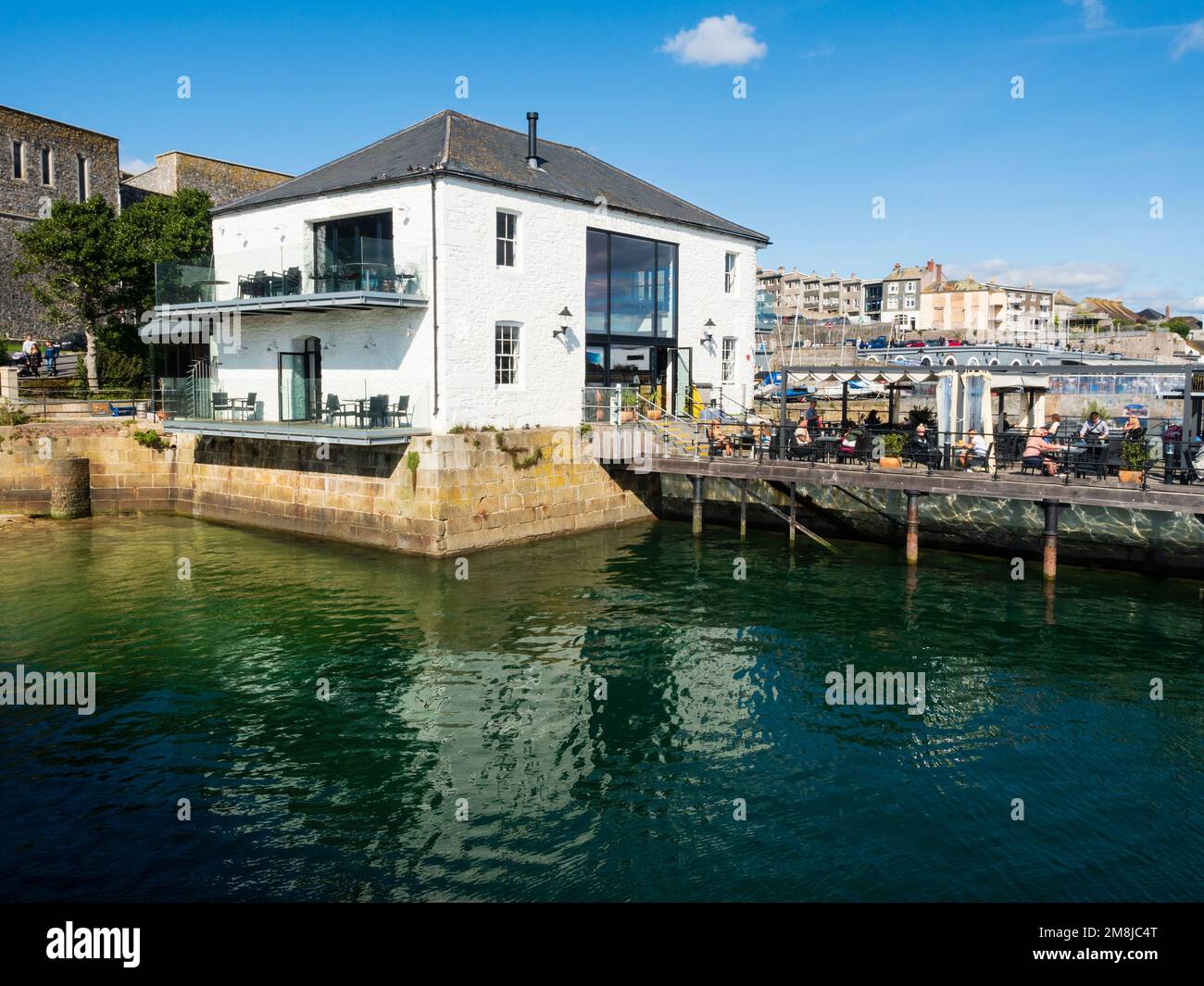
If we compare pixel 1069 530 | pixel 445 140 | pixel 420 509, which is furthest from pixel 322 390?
pixel 1069 530

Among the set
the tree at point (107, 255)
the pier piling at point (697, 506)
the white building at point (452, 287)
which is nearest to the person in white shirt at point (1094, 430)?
the pier piling at point (697, 506)

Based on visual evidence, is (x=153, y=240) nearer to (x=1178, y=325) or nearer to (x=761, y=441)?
(x=761, y=441)

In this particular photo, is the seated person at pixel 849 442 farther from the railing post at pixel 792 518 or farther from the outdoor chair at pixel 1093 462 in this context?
the outdoor chair at pixel 1093 462

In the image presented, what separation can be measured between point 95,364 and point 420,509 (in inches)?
883

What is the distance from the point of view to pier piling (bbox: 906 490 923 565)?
21.5 m

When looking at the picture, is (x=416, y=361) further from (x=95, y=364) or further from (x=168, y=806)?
(x=95, y=364)

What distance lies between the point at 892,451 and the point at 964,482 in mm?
3261

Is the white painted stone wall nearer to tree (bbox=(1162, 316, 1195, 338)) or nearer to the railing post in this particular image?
the railing post

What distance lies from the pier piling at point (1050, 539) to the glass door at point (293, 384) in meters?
18.8

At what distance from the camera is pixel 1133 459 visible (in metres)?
Result: 20.9

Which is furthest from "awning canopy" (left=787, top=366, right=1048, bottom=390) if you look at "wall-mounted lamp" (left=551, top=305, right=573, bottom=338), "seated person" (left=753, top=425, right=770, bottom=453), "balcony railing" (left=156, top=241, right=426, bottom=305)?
"balcony railing" (left=156, top=241, right=426, bottom=305)

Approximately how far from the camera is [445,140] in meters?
24.4

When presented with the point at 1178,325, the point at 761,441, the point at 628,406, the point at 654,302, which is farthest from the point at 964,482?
the point at 1178,325

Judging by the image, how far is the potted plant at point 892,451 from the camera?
74.8 ft
